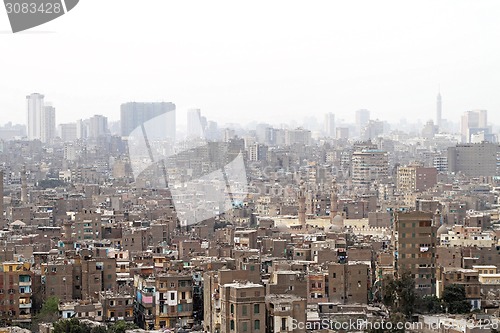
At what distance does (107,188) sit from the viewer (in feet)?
96.4

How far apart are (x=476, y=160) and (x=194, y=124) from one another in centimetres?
1471

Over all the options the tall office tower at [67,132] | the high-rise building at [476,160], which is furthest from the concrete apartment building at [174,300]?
the tall office tower at [67,132]

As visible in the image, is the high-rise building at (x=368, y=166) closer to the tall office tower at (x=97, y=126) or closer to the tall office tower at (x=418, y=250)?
the tall office tower at (x=97, y=126)

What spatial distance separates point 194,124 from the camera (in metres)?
28.4

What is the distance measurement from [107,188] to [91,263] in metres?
16.9

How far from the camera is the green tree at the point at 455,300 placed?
36.7ft

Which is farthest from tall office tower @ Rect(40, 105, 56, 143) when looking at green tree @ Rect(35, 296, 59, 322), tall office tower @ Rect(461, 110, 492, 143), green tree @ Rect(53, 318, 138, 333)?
green tree @ Rect(53, 318, 138, 333)

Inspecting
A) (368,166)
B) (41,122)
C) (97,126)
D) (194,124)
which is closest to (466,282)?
(194,124)

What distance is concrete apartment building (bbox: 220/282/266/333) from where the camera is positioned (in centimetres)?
908

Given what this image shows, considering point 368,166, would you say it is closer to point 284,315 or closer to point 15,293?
point 15,293

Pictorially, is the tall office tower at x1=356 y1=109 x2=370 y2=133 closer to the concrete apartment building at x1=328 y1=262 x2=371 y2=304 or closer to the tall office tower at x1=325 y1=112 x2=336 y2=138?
the tall office tower at x1=325 y1=112 x2=336 y2=138

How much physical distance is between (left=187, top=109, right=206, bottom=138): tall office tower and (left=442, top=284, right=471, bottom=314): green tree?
14.8m

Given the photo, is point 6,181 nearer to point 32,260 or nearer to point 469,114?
point 32,260

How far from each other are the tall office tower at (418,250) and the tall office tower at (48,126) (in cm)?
3422
